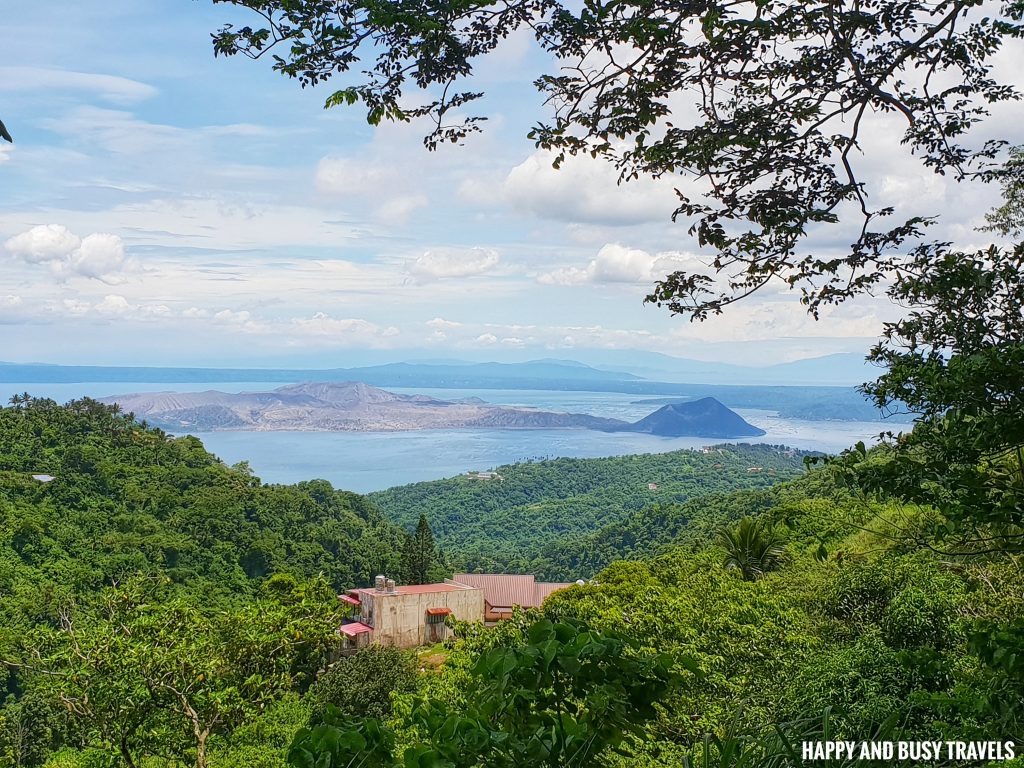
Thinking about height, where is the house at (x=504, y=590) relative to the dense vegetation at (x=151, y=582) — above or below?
below

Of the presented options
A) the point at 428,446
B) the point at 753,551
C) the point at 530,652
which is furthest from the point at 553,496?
the point at 428,446

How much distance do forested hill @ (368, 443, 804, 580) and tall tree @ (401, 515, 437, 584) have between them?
37.9ft

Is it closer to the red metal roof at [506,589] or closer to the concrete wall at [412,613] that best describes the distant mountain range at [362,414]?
the red metal roof at [506,589]

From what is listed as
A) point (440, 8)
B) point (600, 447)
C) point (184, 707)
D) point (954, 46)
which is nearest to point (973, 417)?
point (954, 46)

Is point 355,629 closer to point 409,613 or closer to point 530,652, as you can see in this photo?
point 409,613

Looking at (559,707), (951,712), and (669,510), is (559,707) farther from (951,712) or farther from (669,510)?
(669,510)

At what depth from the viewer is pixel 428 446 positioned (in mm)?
109562

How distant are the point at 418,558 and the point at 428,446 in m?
84.5

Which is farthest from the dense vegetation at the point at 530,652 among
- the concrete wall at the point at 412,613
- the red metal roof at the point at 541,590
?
the red metal roof at the point at 541,590

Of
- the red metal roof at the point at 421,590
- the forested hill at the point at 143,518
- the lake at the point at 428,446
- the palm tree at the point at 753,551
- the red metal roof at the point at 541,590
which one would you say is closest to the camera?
the palm tree at the point at 753,551

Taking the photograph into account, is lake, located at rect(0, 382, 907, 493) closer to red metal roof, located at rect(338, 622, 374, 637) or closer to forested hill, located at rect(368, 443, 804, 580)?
forested hill, located at rect(368, 443, 804, 580)

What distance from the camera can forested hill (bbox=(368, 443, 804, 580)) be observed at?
4478 cm

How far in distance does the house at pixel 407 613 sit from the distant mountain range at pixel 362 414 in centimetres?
8770

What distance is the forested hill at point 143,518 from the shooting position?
22.2 m
